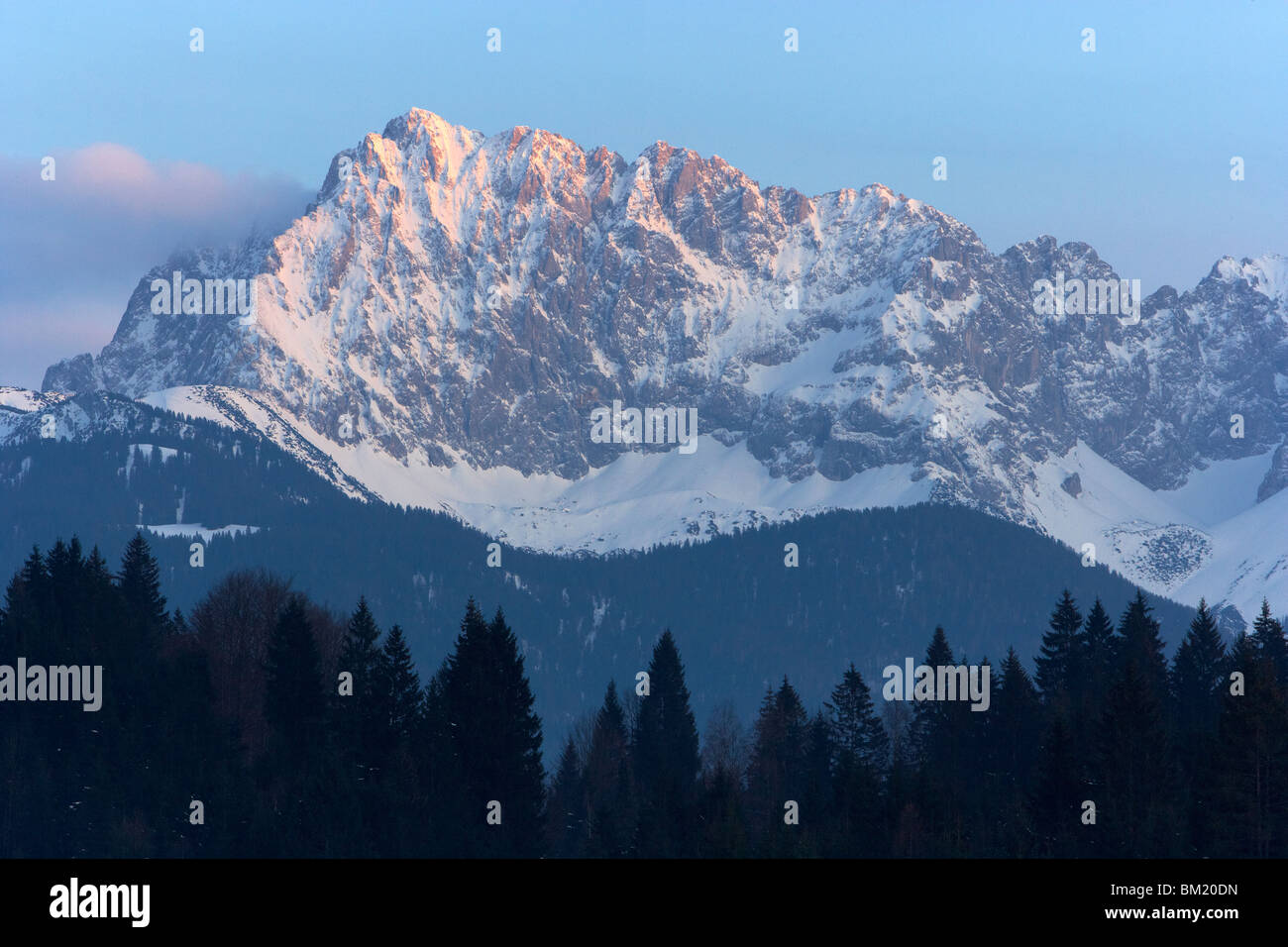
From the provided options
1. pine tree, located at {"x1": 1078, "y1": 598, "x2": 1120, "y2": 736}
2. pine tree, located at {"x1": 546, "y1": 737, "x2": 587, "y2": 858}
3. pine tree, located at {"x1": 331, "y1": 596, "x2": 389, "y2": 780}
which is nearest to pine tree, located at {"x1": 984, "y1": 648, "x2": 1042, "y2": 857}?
pine tree, located at {"x1": 1078, "y1": 598, "x2": 1120, "y2": 736}

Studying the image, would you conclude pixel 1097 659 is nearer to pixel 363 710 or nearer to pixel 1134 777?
pixel 1134 777

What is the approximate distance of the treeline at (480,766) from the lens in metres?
73.2

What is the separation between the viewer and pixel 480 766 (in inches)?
3189

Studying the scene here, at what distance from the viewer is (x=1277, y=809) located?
70188 millimetres

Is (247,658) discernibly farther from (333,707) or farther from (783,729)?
(783,729)

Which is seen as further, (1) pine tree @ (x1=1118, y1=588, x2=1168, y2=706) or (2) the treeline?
A: (1) pine tree @ (x1=1118, y1=588, x2=1168, y2=706)

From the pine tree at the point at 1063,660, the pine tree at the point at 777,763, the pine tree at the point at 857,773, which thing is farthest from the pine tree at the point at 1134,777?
the pine tree at the point at 1063,660

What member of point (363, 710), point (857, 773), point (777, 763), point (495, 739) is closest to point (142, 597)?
point (363, 710)

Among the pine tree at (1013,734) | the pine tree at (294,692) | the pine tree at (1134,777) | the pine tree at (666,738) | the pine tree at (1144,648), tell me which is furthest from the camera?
the pine tree at (1144,648)

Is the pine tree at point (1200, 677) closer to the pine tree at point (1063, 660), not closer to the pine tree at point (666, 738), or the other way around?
the pine tree at point (1063, 660)

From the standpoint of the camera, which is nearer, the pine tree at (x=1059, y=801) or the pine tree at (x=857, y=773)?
the pine tree at (x=1059, y=801)

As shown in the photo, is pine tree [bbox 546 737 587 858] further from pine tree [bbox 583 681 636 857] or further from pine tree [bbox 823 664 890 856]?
pine tree [bbox 823 664 890 856]

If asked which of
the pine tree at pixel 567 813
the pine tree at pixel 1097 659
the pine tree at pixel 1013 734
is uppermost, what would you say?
the pine tree at pixel 1097 659

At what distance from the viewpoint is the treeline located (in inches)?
2884
